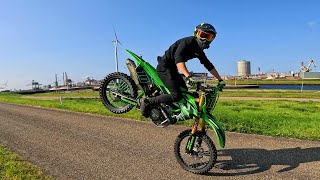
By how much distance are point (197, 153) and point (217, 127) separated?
0.82 metres

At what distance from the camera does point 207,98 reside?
23.4 feet

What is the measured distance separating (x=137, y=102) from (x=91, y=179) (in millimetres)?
2383

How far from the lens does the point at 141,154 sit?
8594mm

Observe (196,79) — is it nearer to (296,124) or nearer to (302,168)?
(302,168)

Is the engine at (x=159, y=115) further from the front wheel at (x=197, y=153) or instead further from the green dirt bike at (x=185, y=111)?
the front wheel at (x=197, y=153)

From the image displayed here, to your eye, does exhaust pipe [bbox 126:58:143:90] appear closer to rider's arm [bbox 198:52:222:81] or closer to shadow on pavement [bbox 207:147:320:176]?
rider's arm [bbox 198:52:222:81]

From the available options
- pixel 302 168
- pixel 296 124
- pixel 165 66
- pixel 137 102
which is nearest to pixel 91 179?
pixel 137 102

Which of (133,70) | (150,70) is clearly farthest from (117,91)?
(150,70)

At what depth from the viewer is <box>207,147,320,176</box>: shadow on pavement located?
710 cm

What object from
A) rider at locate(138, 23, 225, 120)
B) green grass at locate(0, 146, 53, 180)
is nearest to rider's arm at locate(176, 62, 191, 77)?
rider at locate(138, 23, 225, 120)

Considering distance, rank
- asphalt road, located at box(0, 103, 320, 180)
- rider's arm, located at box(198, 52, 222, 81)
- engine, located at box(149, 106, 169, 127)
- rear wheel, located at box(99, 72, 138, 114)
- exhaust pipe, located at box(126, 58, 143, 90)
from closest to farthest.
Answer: asphalt road, located at box(0, 103, 320, 180)
rider's arm, located at box(198, 52, 222, 81)
engine, located at box(149, 106, 169, 127)
exhaust pipe, located at box(126, 58, 143, 90)
rear wheel, located at box(99, 72, 138, 114)

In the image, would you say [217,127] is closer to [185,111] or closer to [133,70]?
[185,111]

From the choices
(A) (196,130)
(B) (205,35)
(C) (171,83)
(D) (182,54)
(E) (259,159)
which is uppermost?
(B) (205,35)

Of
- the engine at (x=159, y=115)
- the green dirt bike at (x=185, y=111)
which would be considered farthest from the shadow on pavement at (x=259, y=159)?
the engine at (x=159, y=115)
